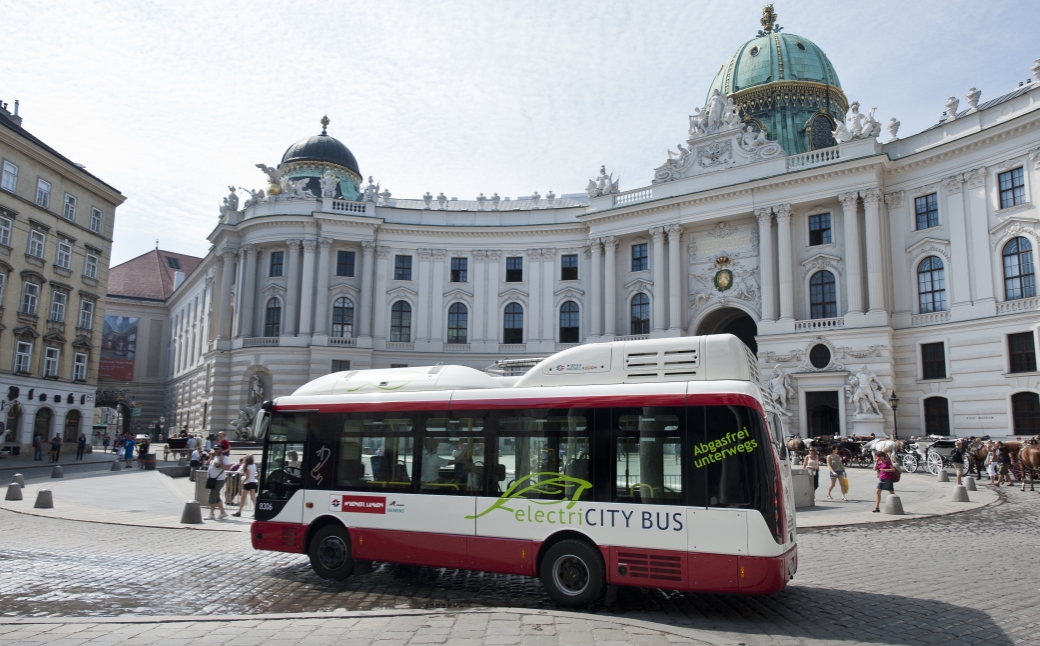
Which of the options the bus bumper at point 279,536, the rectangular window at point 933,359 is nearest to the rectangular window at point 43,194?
the bus bumper at point 279,536

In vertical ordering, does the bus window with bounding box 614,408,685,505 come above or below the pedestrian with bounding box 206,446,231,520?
above

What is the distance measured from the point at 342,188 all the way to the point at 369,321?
12009 mm

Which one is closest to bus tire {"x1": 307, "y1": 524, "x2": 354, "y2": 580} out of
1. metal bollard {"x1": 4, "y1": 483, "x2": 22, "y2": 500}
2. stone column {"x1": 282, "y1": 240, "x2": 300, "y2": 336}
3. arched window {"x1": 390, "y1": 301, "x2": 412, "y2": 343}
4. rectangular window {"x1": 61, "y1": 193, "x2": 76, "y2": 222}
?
metal bollard {"x1": 4, "y1": 483, "x2": 22, "y2": 500}

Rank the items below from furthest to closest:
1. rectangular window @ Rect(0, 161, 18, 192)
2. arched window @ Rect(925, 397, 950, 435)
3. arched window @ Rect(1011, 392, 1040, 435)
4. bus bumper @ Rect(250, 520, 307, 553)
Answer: rectangular window @ Rect(0, 161, 18, 192) → arched window @ Rect(925, 397, 950, 435) → arched window @ Rect(1011, 392, 1040, 435) → bus bumper @ Rect(250, 520, 307, 553)

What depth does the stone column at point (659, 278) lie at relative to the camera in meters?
45.5

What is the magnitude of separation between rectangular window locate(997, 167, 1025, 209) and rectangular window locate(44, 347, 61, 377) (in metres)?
50.9

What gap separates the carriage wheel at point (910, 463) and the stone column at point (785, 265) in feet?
38.9

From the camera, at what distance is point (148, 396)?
79.6 m

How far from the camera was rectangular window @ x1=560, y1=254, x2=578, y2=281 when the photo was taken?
50812 mm

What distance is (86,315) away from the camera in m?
44.2

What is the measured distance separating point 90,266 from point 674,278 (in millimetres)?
36102

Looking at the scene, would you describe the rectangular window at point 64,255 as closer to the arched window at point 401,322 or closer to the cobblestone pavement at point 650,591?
the arched window at point 401,322

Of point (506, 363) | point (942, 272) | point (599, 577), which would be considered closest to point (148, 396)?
point (506, 363)

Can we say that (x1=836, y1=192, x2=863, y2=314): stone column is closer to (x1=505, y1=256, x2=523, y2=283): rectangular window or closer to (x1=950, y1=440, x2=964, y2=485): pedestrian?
(x1=950, y1=440, x2=964, y2=485): pedestrian
